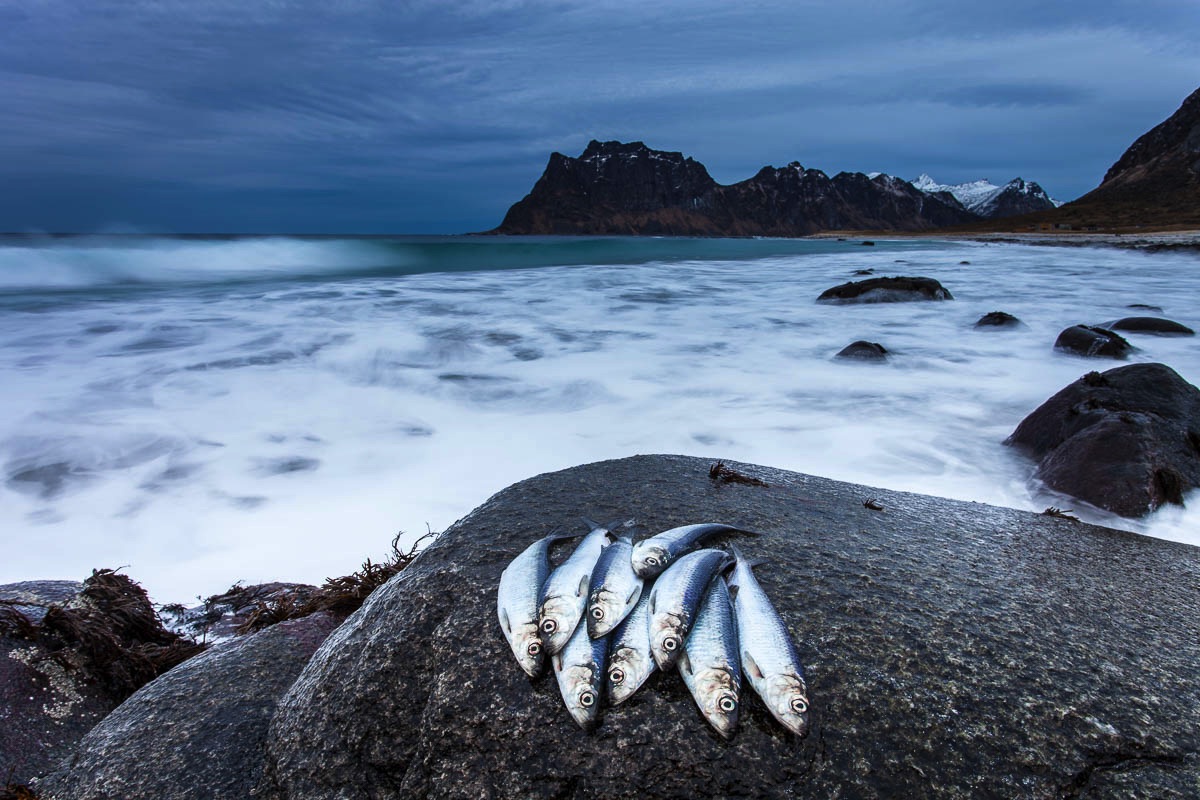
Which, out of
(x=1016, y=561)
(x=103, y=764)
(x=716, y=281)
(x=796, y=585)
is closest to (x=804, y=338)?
(x=1016, y=561)

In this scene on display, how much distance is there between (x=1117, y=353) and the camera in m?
9.71

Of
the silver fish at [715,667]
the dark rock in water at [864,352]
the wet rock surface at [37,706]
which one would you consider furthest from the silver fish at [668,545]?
the dark rock in water at [864,352]

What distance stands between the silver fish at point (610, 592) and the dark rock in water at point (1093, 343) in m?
10.6

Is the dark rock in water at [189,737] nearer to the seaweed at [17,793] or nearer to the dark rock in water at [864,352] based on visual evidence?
the seaweed at [17,793]

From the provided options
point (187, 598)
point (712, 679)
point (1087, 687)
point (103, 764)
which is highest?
point (712, 679)

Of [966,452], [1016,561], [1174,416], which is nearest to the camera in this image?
[1016,561]

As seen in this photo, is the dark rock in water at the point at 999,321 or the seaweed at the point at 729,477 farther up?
the seaweed at the point at 729,477

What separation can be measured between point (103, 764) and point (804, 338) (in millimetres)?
13076

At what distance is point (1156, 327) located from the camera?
11703 mm

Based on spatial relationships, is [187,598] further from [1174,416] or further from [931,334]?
[931,334]

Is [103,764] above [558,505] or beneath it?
beneath

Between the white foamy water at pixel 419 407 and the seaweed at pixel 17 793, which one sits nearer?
the seaweed at pixel 17 793

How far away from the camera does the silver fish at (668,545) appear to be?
2318 mm

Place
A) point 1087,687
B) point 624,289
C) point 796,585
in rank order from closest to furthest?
1. point 1087,687
2. point 796,585
3. point 624,289
